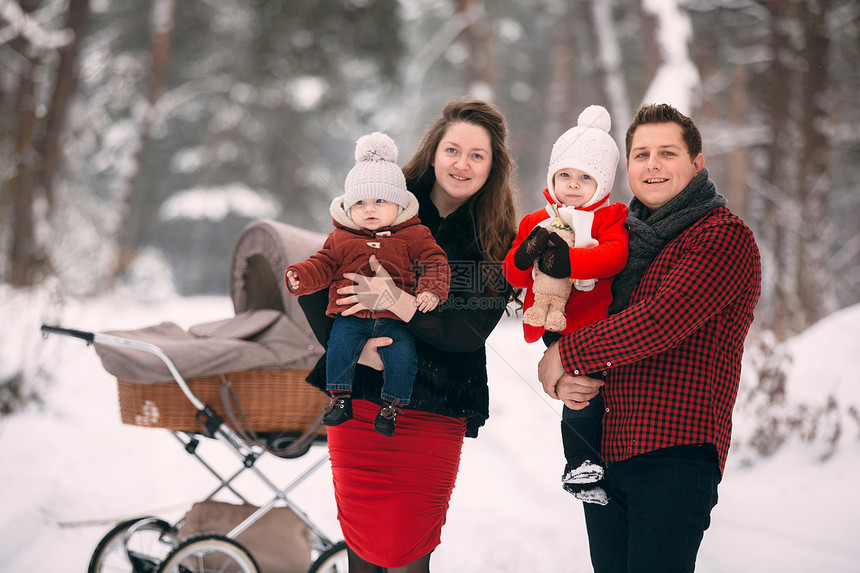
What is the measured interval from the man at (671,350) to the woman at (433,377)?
1.10 ft

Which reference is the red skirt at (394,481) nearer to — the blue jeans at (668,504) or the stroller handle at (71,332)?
the blue jeans at (668,504)

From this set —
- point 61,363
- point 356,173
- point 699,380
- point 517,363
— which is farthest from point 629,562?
point 61,363

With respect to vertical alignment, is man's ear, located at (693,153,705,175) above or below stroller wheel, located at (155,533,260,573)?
above

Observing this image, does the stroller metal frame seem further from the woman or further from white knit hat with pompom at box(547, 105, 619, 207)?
white knit hat with pompom at box(547, 105, 619, 207)

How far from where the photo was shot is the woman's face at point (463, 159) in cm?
213

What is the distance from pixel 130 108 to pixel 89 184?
355cm

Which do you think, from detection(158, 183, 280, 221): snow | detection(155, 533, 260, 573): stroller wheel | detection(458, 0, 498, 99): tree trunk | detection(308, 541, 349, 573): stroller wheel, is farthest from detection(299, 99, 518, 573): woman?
detection(158, 183, 280, 221): snow

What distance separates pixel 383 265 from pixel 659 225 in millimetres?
795

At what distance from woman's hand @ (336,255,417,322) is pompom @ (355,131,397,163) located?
0.33 m

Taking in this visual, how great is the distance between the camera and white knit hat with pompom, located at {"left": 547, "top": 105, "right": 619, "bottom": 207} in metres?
1.96

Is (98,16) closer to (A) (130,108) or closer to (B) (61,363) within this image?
(A) (130,108)

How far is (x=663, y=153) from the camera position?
5.86ft

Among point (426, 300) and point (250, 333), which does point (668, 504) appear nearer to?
point (426, 300)

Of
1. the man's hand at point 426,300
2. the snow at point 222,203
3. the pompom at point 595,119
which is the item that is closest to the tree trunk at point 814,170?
the pompom at point 595,119
